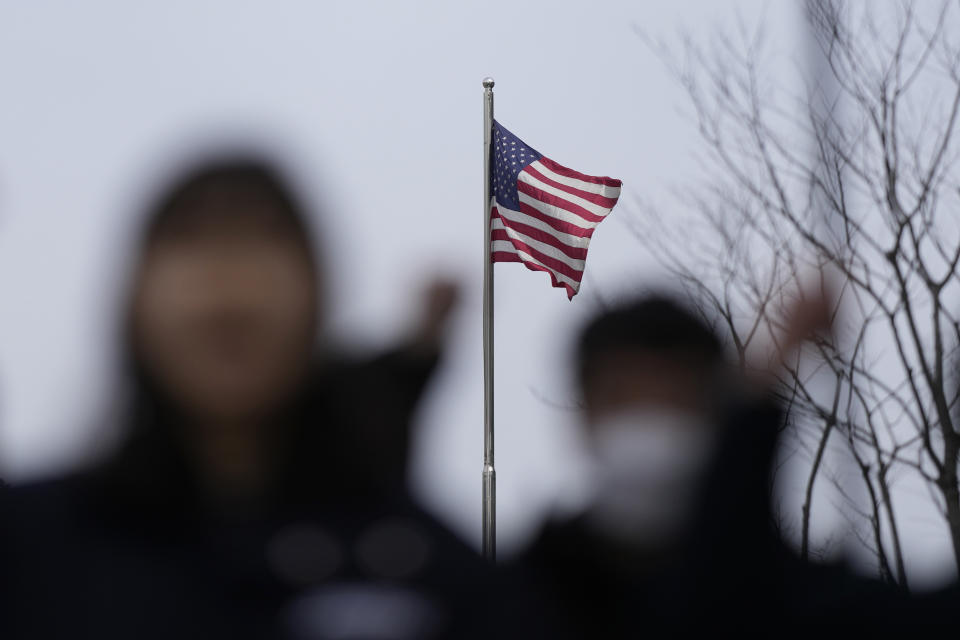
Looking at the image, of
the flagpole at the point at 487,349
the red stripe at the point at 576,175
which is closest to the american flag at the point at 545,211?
the red stripe at the point at 576,175

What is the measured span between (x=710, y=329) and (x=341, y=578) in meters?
0.83

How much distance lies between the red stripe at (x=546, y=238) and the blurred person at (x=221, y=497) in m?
9.13

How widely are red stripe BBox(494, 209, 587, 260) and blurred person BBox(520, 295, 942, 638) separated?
28.7ft

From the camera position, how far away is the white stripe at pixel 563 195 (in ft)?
35.5

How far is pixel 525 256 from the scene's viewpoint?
442 inches

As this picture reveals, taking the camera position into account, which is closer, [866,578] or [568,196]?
[866,578]

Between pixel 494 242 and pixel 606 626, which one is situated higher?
pixel 494 242

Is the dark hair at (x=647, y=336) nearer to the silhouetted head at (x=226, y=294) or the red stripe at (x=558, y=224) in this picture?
the silhouetted head at (x=226, y=294)

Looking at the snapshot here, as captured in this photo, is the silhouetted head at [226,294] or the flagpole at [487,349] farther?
the flagpole at [487,349]

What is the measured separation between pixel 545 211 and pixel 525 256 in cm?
45

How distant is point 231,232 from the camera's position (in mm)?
1805

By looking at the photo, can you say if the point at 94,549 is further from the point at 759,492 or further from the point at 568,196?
the point at 568,196

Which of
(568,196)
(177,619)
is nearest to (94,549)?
(177,619)

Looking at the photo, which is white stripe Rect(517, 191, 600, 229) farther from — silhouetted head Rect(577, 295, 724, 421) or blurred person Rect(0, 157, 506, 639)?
blurred person Rect(0, 157, 506, 639)
